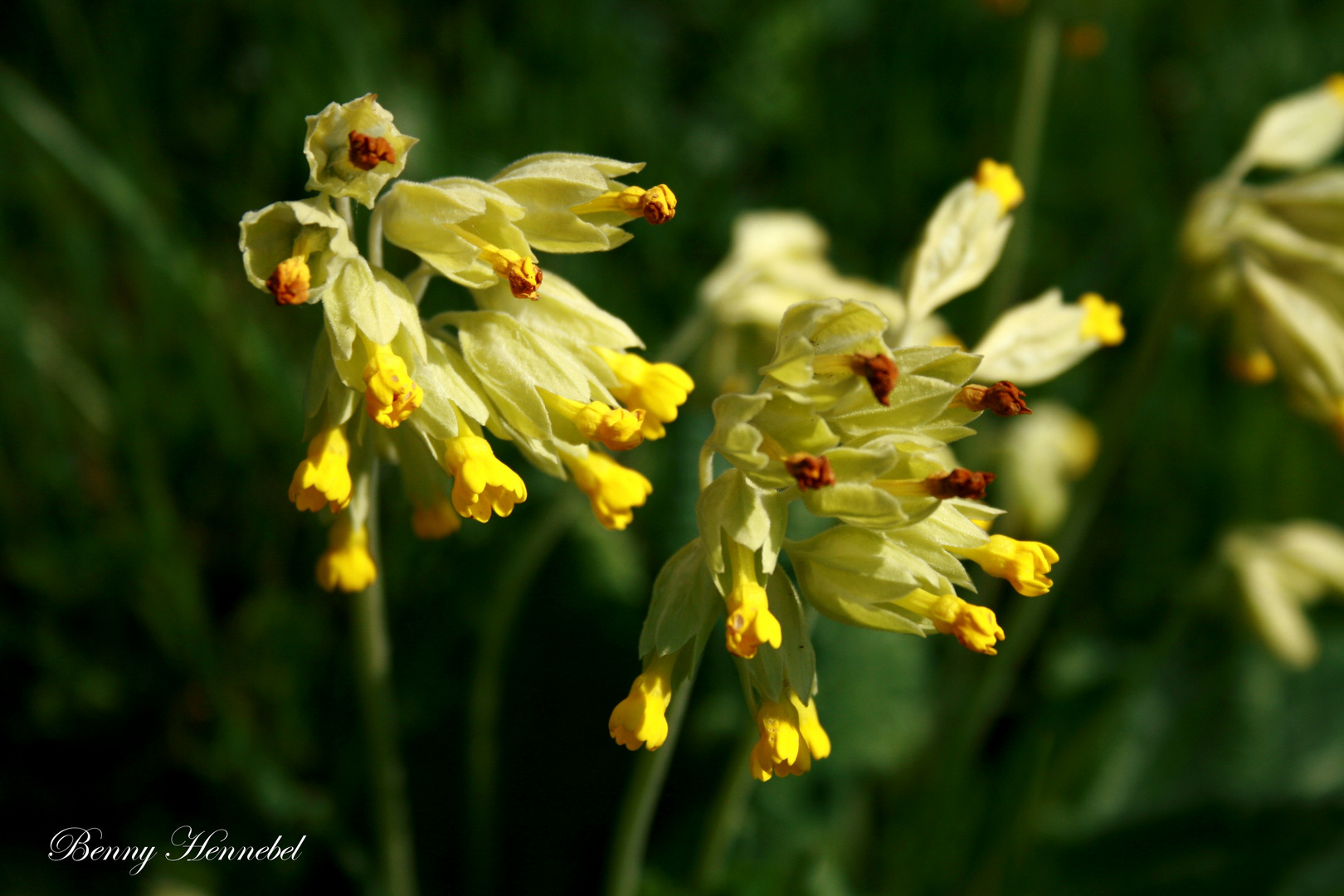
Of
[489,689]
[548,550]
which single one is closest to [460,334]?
[489,689]

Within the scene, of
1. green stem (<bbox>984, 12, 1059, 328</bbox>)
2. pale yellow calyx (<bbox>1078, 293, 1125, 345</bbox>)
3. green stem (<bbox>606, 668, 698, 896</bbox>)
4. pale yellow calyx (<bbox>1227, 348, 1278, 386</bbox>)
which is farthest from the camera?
green stem (<bbox>984, 12, 1059, 328</bbox>)

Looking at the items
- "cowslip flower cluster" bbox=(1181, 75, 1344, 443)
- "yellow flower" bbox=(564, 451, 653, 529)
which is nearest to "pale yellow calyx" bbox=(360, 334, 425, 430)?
"yellow flower" bbox=(564, 451, 653, 529)

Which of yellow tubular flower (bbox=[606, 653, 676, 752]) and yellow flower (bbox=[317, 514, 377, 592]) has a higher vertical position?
yellow flower (bbox=[317, 514, 377, 592])

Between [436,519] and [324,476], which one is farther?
[436,519]

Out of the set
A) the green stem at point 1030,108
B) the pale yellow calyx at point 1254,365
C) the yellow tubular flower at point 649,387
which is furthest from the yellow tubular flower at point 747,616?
the green stem at point 1030,108

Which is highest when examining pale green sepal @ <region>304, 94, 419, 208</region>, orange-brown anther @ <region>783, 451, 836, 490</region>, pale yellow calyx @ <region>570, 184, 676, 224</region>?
pale green sepal @ <region>304, 94, 419, 208</region>

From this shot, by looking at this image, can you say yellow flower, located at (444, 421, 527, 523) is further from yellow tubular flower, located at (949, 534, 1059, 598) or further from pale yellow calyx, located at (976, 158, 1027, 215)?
pale yellow calyx, located at (976, 158, 1027, 215)

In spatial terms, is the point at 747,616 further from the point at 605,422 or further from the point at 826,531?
the point at 605,422
